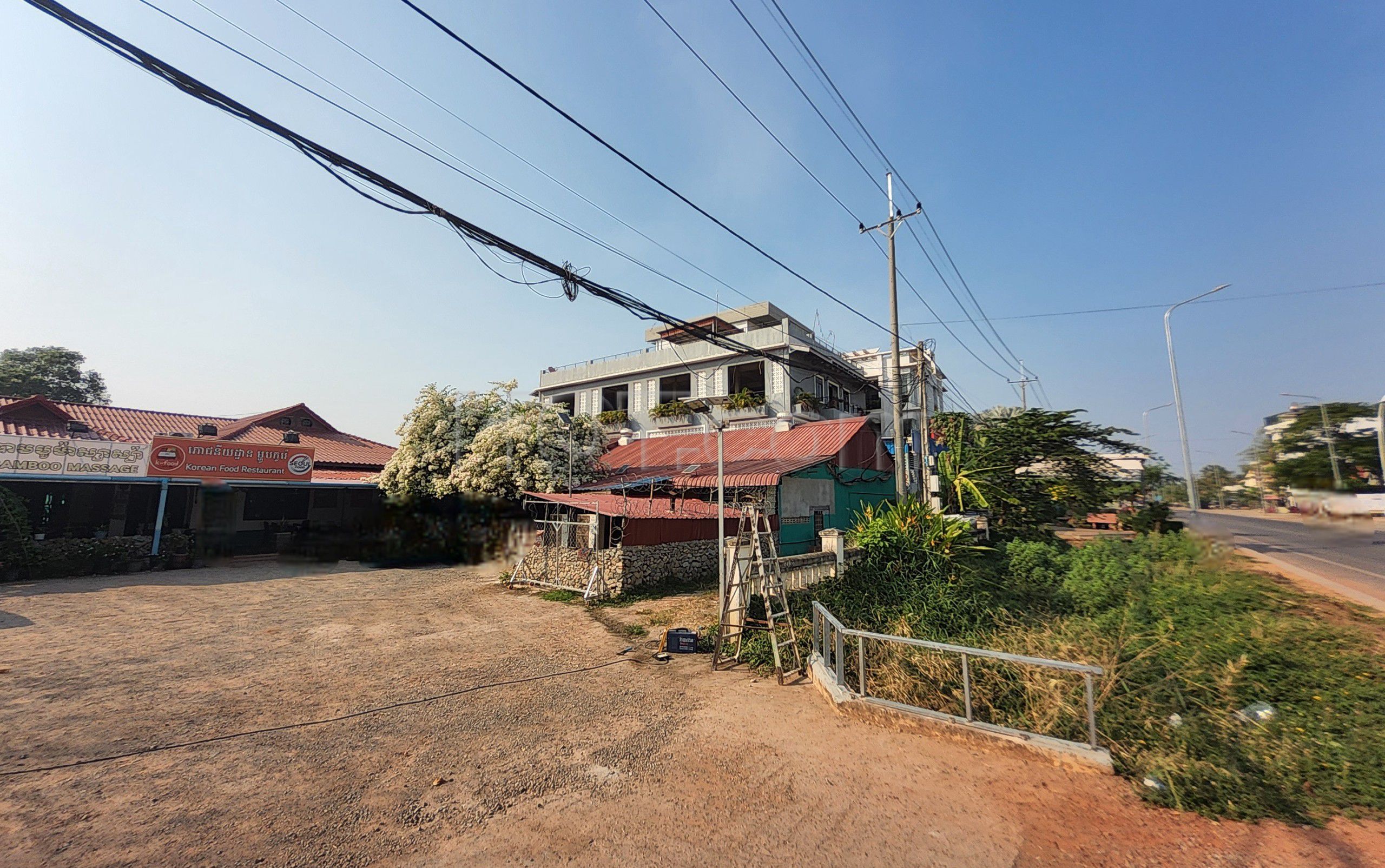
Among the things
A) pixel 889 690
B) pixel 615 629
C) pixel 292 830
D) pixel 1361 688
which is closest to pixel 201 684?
pixel 292 830

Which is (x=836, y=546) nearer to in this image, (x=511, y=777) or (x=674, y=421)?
(x=511, y=777)

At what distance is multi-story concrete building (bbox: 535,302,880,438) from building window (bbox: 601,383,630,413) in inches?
1.9

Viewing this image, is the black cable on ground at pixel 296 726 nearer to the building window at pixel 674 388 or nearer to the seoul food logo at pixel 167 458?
the seoul food logo at pixel 167 458

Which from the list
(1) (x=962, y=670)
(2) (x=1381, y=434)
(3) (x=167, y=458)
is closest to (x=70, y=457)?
(3) (x=167, y=458)

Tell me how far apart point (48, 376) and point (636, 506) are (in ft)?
170

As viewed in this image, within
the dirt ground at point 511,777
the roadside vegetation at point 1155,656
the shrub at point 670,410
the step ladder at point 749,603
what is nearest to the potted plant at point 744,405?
the shrub at point 670,410

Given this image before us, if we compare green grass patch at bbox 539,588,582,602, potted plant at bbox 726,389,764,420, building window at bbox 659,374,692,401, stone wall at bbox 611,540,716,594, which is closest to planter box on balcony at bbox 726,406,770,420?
potted plant at bbox 726,389,764,420

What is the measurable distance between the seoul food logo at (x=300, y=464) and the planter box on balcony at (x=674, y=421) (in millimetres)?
16090

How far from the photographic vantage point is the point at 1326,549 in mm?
20797

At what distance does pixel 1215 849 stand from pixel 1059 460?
1773cm

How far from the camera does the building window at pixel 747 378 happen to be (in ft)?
93.0

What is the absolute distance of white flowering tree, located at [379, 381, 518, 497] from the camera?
2142 centimetres

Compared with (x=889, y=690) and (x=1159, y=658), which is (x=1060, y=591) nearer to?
(x=1159, y=658)

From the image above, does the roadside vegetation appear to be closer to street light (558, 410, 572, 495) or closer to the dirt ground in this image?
the dirt ground
